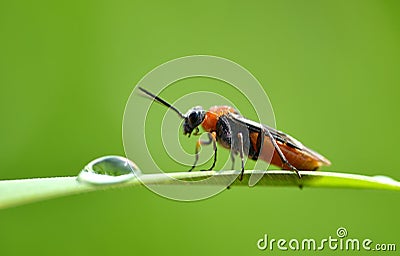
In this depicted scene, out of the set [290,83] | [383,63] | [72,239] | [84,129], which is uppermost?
[383,63]

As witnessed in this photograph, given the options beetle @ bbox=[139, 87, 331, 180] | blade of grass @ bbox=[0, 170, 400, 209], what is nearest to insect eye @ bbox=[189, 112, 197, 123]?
beetle @ bbox=[139, 87, 331, 180]

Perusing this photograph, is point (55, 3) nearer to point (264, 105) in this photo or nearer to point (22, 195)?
point (264, 105)

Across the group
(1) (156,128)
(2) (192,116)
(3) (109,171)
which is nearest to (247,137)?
(2) (192,116)

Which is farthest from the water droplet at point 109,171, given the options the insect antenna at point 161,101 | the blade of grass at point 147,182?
the insect antenna at point 161,101

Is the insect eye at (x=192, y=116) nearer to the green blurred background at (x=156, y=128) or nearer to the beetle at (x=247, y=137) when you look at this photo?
the beetle at (x=247, y=137)

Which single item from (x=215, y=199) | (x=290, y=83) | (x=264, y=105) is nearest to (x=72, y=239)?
(x=215, y=199)

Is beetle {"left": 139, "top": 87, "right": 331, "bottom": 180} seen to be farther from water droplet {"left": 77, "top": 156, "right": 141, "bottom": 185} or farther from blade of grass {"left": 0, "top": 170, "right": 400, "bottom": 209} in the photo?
water droplet {"left": 77, "top": 156, "right": 141, "bottom": 185}
